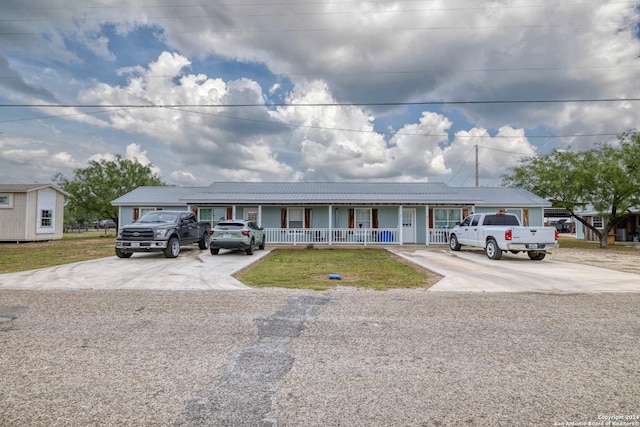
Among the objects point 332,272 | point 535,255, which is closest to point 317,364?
point 332,272

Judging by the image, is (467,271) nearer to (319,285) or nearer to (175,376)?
(319,285)

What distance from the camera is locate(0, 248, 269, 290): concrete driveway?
26.9 ft

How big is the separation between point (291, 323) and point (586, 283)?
26.7ft

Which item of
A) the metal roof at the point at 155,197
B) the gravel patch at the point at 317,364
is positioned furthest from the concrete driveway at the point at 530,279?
the metal roof at the point at 155,197

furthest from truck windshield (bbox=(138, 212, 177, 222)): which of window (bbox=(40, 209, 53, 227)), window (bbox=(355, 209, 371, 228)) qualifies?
window (bbox=(40, 209, 53, 227))

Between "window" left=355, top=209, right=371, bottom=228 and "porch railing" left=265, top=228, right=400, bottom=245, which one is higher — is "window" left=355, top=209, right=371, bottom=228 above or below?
above

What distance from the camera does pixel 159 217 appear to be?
15.5 metres

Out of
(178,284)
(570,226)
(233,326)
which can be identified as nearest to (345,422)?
(233,326)

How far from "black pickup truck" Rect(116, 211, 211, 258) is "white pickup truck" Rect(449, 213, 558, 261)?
13366 mm

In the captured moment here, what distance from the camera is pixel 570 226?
5178 centimetres

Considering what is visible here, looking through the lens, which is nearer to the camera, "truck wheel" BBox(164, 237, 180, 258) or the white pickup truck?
the white pickup truck

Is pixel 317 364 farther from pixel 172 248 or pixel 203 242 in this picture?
pixel 203 242

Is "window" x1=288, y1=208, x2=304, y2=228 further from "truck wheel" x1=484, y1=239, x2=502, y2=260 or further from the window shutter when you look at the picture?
"truck wheel" x1=484, y1=239, x2=502, y2=260

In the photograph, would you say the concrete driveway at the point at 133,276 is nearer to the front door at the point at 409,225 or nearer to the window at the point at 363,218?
the window at the point at 363,218
